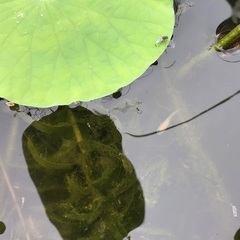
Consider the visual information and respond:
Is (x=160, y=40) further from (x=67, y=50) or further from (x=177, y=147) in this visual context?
(x=177, y=147)

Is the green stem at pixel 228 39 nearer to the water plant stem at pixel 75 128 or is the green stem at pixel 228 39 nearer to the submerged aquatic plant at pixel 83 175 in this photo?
the submerged aquatic plant at pixel 83 175

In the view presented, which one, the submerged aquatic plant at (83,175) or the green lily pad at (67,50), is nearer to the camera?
the green lily pad at (67,50)

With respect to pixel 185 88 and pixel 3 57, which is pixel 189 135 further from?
pixel 3 57

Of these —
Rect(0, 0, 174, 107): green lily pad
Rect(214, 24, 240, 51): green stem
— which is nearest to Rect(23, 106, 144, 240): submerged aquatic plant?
Rect(0, 0, 174, 107): green lily pad

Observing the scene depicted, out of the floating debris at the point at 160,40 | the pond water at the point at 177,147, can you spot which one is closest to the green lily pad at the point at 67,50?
the floating debris at the point at 160,40

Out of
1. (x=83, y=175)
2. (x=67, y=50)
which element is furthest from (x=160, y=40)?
(x=83, y=175)

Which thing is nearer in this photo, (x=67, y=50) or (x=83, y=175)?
(x=67, y=50)

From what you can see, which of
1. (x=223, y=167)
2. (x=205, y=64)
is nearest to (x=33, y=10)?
(x=205, y=64)
